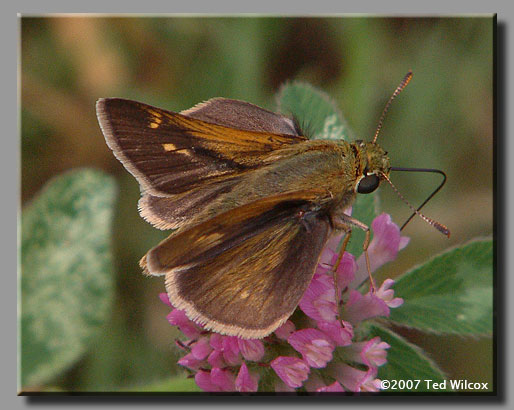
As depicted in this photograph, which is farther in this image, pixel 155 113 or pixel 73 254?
pixel 73 254

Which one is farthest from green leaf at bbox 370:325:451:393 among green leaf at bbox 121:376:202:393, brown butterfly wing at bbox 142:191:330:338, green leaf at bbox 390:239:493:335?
green leaf at bbox 121:376:202:393

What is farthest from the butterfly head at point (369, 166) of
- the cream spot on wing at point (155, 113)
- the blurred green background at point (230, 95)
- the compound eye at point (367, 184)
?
the blurred green background at point (230, 95)

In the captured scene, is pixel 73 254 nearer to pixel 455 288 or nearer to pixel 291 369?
pixel 291 369

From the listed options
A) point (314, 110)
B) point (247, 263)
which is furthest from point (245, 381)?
point (314, 110)

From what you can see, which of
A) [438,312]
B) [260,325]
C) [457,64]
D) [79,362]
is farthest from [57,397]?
[457,64]

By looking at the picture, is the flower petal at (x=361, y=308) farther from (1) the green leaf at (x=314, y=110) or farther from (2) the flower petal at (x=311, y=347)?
(1) the green leaf at (x=314, y=110)

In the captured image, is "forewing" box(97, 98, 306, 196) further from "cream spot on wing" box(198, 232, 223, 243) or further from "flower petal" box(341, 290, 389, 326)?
"flower petal" box(341, 290, 389, 326)
